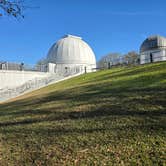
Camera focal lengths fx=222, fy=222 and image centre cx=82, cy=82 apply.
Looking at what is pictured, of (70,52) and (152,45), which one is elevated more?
(70,52)

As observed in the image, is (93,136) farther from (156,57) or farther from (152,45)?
(152,45)

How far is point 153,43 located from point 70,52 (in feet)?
59.4

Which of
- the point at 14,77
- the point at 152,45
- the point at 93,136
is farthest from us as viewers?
the point at 152,45

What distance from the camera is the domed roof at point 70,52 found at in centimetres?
4653

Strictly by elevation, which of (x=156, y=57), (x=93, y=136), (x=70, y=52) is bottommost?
(x=93, y=136)

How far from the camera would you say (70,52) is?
47281 mm

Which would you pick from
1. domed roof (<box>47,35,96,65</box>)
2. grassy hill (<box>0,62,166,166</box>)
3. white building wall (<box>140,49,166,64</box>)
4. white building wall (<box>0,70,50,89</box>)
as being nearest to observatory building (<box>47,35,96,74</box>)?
domed roof (<box>47,35,96,65</box>)

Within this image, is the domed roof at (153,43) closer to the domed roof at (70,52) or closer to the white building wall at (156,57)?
the white building wall at (156,57)

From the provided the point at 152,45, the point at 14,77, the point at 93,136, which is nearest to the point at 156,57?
the point at 152,45

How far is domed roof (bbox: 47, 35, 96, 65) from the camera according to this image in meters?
46.5

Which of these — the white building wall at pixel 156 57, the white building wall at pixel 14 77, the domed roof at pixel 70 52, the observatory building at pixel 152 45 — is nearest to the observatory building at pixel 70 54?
the domed roof at pixel 70 52

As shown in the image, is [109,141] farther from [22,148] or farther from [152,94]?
[152,94]

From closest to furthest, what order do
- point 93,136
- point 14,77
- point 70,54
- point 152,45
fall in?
point 93,136
point 14,77
point 152,45
point 70,54

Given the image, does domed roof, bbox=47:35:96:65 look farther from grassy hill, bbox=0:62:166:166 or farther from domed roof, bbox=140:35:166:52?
grassy hill, bbox=0:62:166:166
